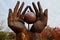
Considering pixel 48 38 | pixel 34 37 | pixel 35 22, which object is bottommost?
pixel 48 38

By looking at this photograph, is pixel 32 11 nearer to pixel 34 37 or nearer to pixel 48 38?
pixel 34 37

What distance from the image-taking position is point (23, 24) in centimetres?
308

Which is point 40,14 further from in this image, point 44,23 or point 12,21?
point 12,21

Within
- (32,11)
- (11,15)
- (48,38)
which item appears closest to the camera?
(11,15)

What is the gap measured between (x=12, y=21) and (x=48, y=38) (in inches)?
160

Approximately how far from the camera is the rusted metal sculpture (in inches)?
118

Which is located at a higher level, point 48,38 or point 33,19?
point 33,19

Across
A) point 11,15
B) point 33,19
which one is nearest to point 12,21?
point 11,15

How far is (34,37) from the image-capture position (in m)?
3.08

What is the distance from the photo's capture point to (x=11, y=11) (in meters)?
2.99

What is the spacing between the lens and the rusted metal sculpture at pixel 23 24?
2.99m

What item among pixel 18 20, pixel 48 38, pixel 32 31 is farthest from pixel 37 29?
pixel 48 38

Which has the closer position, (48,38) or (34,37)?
(34,37)

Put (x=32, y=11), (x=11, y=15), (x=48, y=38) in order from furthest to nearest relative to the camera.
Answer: (x=48, y=38), (x=32, y=11), (x=11, y=15)
